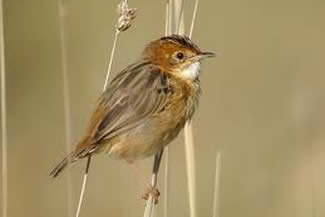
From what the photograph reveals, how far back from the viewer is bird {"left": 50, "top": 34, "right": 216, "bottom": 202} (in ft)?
21.9

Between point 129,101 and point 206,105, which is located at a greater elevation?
point 206,105

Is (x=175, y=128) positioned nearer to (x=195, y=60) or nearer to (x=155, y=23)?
(x=195, y=60)

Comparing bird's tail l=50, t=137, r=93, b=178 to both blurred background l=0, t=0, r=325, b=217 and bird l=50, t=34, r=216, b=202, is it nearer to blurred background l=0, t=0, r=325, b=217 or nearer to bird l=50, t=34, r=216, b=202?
bird l=50, t=34, r=216, b=202

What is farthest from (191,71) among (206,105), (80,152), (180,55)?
(206,105)

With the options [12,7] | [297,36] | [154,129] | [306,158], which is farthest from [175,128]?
[297,36]

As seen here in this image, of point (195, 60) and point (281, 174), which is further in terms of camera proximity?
point (281, 174)

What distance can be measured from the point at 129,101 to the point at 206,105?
17.9 ft

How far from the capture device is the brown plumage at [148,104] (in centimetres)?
668

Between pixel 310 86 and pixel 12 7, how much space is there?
3.20 m

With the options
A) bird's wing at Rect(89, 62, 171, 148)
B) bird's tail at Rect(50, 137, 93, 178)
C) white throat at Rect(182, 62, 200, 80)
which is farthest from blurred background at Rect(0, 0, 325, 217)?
bird's tail at Rect(50, 137, 93, 178)

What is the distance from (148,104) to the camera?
6875 mm

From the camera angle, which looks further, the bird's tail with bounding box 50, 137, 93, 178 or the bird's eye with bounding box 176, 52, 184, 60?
the bird's eye with bounding box 176, 52, 184, 60

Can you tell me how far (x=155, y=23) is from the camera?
43.8 feet

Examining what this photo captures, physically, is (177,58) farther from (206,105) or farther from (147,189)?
(206,105)
